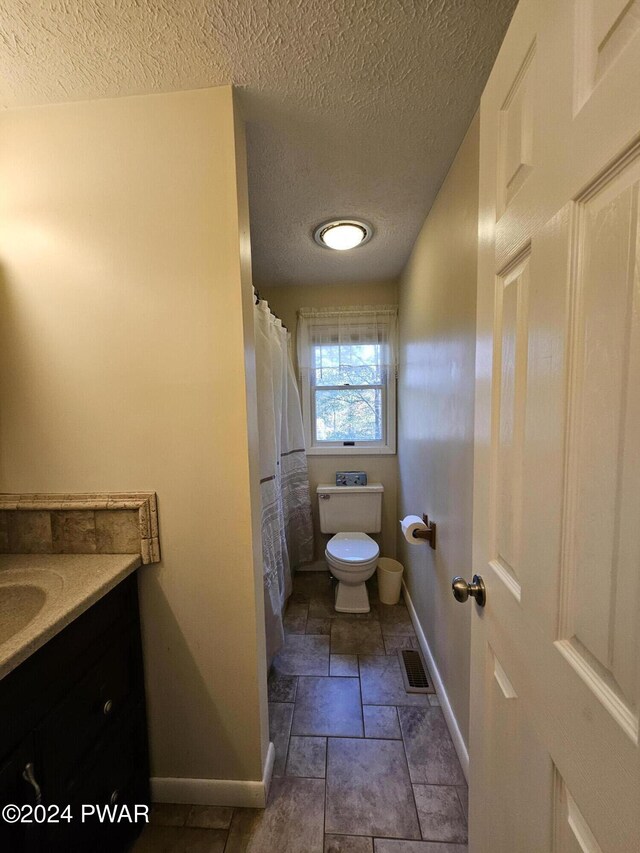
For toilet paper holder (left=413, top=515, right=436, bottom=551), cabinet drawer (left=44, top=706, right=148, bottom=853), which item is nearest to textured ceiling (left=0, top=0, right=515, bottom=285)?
toilet paper holder (left=413, top=515, right=436, bottom=551)

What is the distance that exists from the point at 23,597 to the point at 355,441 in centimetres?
221

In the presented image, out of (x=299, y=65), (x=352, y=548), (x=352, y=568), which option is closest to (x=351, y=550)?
(x=352, y=548)

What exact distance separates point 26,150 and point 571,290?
5.22 feet

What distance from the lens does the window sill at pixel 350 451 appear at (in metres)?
2.73

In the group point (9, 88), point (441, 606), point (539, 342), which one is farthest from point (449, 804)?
point (9, 88)

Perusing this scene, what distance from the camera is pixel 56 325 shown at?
3.60ft

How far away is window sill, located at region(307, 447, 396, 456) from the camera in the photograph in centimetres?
273

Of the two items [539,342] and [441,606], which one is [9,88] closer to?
[539,342]

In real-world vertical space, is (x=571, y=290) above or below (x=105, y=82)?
below

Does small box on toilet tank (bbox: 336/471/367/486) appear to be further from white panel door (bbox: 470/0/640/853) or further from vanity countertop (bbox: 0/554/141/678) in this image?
white panel door (bbox: 470/0/640/853)

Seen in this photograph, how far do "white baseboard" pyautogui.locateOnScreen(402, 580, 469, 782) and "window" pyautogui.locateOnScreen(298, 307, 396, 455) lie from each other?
1261mm

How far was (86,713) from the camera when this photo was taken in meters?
0.88

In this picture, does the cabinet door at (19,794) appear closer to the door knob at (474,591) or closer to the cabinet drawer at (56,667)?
the cabinet drawer at (56,667)

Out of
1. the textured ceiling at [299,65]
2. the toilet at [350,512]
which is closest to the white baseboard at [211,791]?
the toilet at [350,512]
